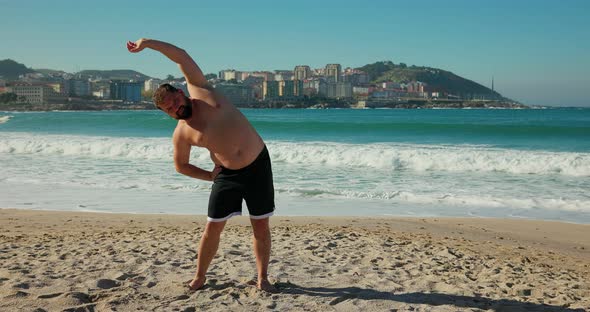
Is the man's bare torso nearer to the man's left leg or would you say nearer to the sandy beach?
the man's left leg

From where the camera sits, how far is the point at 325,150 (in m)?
19.3

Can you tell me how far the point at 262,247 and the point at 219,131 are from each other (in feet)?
3.01

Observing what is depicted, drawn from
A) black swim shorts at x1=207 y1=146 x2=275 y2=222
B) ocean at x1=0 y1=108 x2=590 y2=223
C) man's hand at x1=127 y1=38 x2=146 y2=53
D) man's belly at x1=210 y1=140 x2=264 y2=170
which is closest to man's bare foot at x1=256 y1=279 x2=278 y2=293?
black swim shorts at x1=207 y1=146 x2=275 y2=222

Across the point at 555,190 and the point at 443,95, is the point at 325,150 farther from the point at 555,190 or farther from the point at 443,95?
the point at 443,95

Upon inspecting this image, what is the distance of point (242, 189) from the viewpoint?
4031mm

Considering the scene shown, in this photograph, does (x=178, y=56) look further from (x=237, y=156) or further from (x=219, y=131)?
(x=237, y=156)

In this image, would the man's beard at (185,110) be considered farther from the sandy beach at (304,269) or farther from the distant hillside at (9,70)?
the distant hillside at (9,70)

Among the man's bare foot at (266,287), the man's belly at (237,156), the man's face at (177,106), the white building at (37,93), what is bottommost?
the man's bare foot at (266,287)

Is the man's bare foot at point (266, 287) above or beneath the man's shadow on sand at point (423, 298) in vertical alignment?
above

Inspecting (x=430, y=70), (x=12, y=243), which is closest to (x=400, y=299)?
(x=12, y=243)

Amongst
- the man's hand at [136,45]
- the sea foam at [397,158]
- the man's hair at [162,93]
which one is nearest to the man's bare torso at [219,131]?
the man's hair at [162,93]

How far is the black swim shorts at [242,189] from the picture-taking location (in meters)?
4.02

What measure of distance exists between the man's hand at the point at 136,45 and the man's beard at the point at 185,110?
477 mm

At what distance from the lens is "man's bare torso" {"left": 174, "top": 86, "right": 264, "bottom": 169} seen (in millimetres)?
3930
